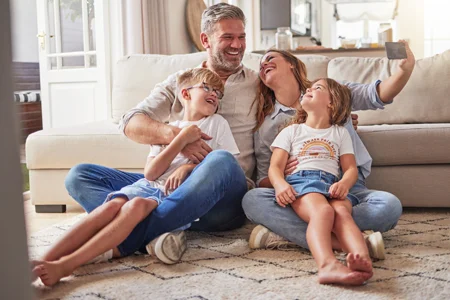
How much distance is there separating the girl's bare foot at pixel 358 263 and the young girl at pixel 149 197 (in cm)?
50

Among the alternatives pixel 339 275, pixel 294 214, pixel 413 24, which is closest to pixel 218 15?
pixel 294 214

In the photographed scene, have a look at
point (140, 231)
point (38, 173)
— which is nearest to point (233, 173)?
point (140, 231)

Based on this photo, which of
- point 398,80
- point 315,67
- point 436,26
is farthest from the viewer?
point 436,26

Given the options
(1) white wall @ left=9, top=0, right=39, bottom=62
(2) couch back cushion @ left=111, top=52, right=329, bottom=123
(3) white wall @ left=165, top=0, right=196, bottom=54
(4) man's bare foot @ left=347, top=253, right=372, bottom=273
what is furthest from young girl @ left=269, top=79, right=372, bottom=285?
(1) white wall @ left=9, top=0, right=39, bottom=62

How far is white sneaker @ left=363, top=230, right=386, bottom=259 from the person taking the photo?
1.75 metres

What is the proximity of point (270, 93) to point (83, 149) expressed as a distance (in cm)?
98

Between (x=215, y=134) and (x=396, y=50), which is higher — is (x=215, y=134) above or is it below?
below

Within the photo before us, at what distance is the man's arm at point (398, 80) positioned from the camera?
2.07 metres

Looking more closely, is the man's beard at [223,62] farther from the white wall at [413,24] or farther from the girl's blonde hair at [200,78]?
the white wall at [413,24]

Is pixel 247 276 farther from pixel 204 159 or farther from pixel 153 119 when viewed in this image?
pixel 153 119

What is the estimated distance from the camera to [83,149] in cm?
278

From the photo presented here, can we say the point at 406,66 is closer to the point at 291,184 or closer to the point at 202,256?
the point at 291,184

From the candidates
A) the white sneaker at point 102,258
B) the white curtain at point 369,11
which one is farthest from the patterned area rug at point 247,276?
the white curtain at point 369,11

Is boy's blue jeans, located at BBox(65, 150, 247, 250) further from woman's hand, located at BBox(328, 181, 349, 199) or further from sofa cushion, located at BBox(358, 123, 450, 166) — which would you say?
sofa cushion, located at BBox(358, 123, 450, 166)
